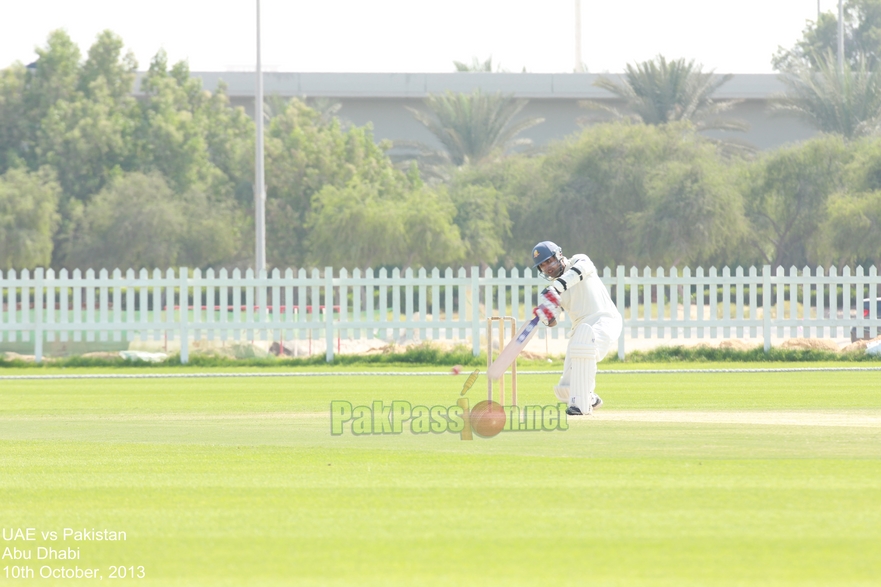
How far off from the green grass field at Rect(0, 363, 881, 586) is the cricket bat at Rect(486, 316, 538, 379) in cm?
51

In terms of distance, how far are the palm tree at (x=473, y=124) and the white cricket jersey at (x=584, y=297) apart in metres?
34.3

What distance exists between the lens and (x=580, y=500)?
6645 mm

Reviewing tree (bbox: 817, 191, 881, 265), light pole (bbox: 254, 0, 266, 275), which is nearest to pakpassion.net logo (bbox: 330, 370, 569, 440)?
light pole (bbox: 254, 0, 266, 275)

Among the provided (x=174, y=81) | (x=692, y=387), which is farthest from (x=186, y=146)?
(x=692, y=387)

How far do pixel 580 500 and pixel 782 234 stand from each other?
112 feet

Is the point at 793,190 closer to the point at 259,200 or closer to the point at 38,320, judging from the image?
the point at 259,200

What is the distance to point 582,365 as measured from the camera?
422 inches

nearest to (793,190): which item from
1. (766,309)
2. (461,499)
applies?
(766,309)

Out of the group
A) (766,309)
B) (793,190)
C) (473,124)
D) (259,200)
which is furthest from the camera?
(473,124)

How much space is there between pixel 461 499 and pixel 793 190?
33.5 m

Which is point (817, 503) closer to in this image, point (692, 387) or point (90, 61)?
point (692, 387)

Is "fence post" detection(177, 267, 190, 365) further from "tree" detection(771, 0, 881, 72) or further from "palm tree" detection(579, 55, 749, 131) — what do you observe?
"tree" detection(771, 0, 881, 72)

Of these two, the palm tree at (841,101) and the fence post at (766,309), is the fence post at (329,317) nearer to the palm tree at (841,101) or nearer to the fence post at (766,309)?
the fence post at (766,309)

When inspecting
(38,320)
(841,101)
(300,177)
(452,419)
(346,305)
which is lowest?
(452,419)
